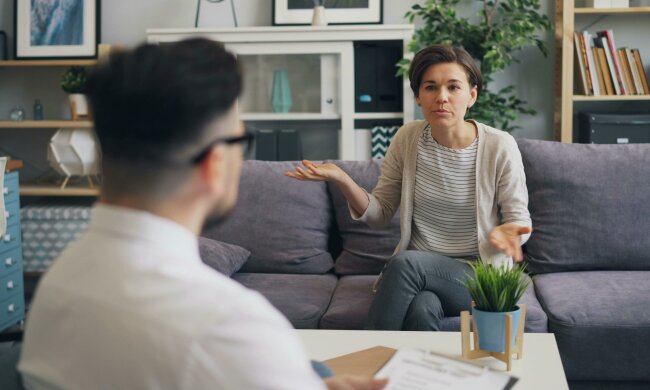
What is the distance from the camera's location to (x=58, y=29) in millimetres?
4199

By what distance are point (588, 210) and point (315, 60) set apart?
5.68 ft

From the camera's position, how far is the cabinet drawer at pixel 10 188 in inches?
135

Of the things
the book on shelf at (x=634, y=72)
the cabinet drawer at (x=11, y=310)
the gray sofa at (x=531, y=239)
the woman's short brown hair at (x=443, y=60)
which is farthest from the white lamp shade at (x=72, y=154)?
the book on shelf at (x=634, y=72)

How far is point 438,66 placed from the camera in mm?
2365

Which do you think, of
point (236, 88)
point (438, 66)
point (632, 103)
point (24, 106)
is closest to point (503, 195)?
point (438, 66)

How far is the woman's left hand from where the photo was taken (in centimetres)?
186

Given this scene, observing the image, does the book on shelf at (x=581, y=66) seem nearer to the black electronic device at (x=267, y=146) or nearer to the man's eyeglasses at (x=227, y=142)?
the black electronic device at (x=267, y=146)

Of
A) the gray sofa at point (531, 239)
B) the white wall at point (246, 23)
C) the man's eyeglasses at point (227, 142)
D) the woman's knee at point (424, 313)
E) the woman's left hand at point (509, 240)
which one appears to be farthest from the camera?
the white wall at point (246, 23)

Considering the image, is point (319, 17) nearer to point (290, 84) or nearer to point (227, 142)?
point (290, 84)

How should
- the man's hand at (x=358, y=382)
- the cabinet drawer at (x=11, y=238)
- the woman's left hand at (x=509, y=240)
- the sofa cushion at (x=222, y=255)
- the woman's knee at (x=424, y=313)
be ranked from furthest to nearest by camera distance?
1. the cabinet drawer at (x=11, y=238)
2. the sofa cushion at (x=222, y=255)
3. the woman's knee at (x=424, y=313)
4. the woman's left hand at (x=509, y=240)
5. the man's hand at (x=358, y=382)

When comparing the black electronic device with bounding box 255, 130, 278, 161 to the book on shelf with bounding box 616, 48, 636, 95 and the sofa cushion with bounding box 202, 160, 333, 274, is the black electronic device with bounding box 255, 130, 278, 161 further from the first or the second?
the book on shelf with bounding box 616, 48, 636, 95

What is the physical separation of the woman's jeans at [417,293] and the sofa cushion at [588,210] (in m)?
0.50

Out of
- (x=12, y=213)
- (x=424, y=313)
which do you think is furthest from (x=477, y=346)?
(x=12, y=213)

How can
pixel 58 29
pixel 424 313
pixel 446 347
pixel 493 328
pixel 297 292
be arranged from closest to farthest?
1. pixel 493 328
2. pixel 446 347
3. pixel 424 313
4. pixel 297 292
5. pixel 58 29
